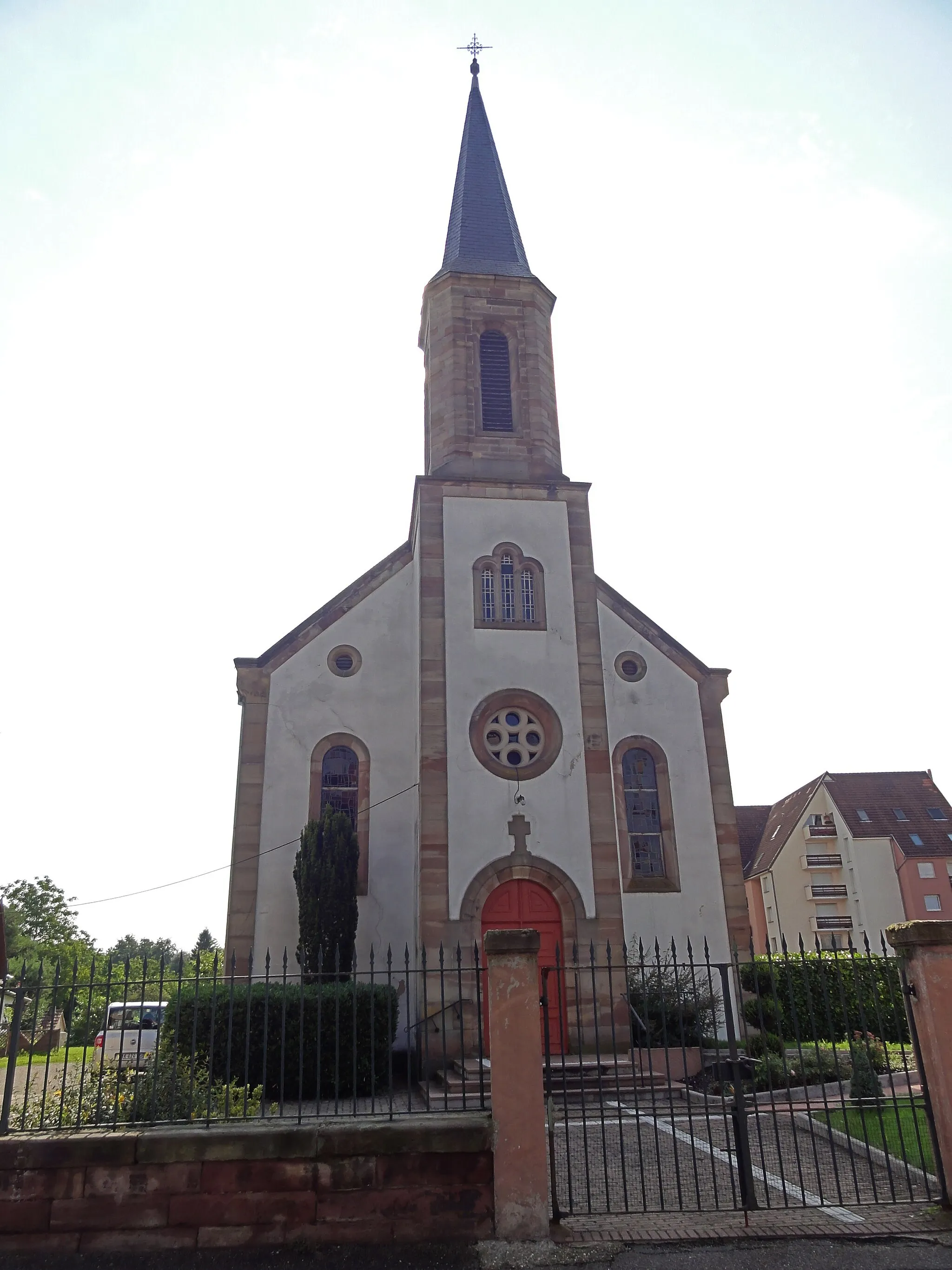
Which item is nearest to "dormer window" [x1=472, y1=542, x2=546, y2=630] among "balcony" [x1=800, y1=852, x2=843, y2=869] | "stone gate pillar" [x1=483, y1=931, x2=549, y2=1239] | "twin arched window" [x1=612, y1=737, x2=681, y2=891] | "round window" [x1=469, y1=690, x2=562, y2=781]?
"round window" [x1=469, y1=690, x2=562, y2=781]

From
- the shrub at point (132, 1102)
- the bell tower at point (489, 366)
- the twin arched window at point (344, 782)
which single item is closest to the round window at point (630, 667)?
the bell tower at point (489, 366)

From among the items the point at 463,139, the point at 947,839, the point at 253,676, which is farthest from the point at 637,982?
the point at 947,839

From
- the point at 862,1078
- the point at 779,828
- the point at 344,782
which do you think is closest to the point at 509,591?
the point at 344,782

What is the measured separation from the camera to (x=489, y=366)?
2166 centimetres

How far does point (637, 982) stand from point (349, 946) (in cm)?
513

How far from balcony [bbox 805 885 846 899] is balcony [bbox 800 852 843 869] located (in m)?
0.93

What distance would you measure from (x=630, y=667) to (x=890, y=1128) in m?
10.9

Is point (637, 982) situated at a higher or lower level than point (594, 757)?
lower

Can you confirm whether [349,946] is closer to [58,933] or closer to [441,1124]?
[441,1124]

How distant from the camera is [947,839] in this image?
4391 cm

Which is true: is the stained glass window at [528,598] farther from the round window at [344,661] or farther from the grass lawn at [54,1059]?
the grass lawn at [54,1059]

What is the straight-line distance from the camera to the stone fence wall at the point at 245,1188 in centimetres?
698

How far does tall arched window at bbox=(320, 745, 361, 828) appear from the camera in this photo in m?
18.5

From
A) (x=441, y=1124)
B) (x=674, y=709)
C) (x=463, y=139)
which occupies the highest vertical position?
(x=463, y=139)
